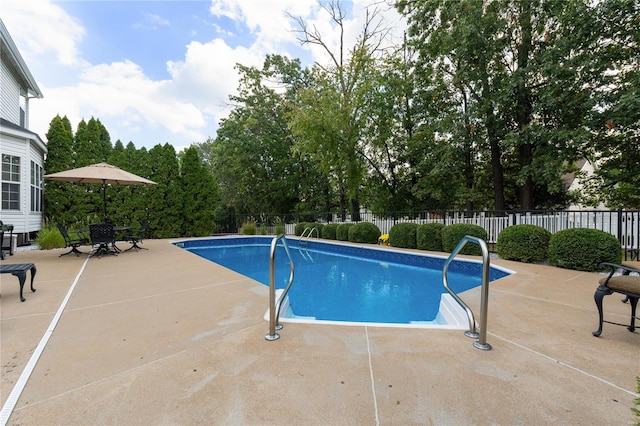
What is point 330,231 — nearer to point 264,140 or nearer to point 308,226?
point 308,226

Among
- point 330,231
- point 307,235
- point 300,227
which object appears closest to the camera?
point 330,231

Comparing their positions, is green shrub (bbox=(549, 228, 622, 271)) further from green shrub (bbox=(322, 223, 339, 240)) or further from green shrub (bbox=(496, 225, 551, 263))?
green shrub (bbox=(322, 223, 339, 240))

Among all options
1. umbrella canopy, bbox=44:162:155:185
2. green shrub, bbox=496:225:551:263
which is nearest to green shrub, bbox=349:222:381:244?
green shrub, bbox=496:225:551:263

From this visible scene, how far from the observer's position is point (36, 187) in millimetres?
9750

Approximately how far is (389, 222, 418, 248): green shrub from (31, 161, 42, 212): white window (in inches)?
484

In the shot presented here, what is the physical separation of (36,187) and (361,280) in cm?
1161

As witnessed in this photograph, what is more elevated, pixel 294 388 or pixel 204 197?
pixel 204 197

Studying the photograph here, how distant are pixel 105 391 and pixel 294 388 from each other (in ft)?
3.99

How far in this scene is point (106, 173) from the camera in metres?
7.45

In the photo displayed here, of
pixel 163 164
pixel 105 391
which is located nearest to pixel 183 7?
pixel 163 164

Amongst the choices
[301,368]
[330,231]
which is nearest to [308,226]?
[330,231]

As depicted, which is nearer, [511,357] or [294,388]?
[294,388]

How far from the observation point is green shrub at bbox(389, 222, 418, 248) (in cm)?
904

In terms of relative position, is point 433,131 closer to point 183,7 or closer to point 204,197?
point 183,7
